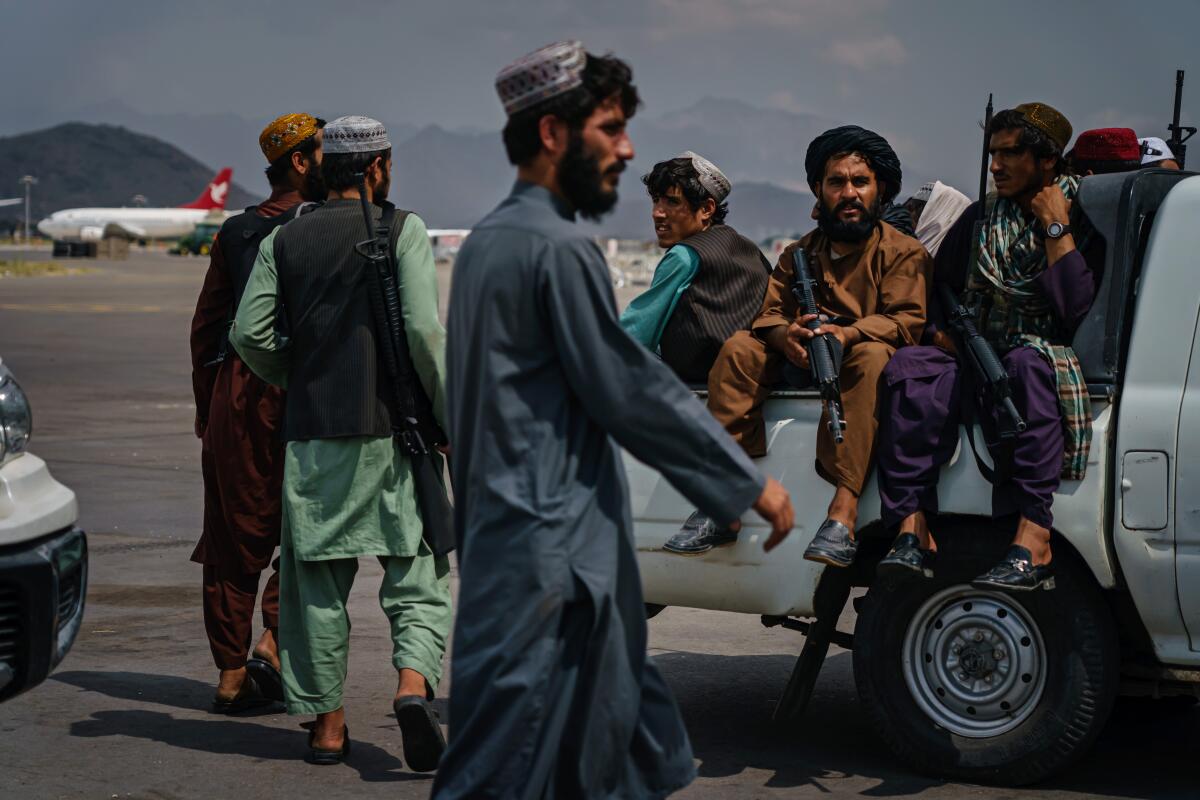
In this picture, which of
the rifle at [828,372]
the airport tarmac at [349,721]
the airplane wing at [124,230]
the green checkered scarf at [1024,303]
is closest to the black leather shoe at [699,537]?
the rifle at [828,372]

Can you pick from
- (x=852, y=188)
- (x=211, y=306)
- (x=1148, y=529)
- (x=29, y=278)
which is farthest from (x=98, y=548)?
(x=29, y=278)

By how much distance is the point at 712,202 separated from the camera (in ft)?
20.9

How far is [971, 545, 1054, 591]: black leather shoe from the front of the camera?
5047 mm

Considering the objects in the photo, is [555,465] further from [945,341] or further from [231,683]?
[231,683]

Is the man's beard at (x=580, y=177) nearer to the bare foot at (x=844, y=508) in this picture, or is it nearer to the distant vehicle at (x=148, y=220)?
Answer: the bare foot at (x=844, y=508)

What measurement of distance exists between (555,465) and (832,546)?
6.70 ft

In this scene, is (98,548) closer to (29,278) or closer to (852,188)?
(852,188)

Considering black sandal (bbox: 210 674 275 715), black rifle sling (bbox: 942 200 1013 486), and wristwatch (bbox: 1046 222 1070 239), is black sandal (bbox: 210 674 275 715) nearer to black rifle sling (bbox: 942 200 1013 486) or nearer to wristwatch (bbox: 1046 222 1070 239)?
black rifle sling (bbox: 942 200 1013 486)

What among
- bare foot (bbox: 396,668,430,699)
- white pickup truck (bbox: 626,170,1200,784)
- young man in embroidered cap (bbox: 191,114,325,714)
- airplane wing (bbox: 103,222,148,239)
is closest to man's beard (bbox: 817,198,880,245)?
white pickup truck (bbox: 626,170,1200,784)

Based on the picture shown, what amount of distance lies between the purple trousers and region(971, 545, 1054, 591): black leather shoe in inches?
4.5

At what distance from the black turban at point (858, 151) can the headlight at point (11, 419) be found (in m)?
2.64

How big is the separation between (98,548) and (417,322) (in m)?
4.66

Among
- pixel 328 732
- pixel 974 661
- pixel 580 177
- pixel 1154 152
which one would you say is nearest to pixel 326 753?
pixel 328 732

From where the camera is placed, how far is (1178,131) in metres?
7.09
